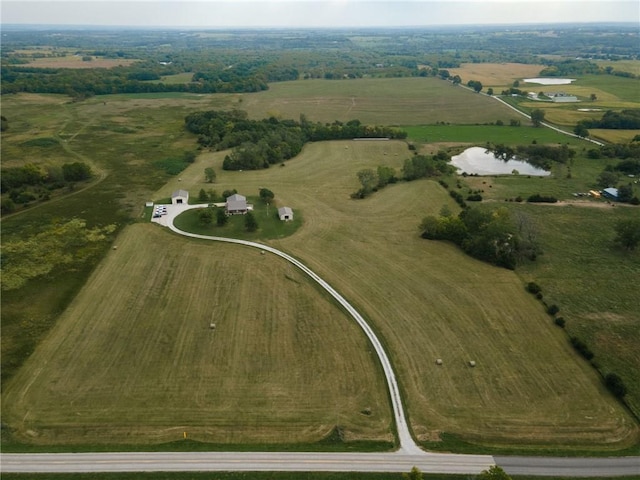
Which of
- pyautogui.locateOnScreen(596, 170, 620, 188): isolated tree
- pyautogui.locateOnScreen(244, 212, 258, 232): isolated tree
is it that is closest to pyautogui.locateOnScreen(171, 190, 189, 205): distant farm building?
pyautogui.locateOnScreen(244, 212, 258, 232): isolated tree

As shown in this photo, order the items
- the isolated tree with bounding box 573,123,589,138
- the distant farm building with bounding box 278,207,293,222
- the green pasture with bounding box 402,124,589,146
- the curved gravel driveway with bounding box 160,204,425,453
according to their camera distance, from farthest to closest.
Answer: the isolated tree with bounding box 573,123,589,138 < the green pasture with bounding box 402,124,589,146 < the distant farm building with bounding box 278,207,293,222 < the curved gravel driveway with bounding box 160,204,425,453

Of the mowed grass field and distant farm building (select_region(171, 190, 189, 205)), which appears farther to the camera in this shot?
distant farm building (select_region(171, 190, 189, 205))

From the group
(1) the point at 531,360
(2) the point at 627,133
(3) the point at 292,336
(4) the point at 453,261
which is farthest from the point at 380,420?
(2) the point at 627,133

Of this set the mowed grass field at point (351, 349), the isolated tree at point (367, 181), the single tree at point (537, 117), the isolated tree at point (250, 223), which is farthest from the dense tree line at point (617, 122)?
the isolated tree at point (250, 223)

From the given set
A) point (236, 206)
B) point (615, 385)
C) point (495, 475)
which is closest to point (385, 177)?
point (236, 206)

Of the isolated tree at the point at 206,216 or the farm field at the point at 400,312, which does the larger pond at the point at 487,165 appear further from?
the isolated tree at the point at 206,216

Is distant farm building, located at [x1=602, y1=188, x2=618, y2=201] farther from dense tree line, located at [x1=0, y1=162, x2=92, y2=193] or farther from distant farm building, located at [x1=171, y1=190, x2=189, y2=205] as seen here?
dense tree line, located at [x1=0, y1=162, x2=92, y2=193]
